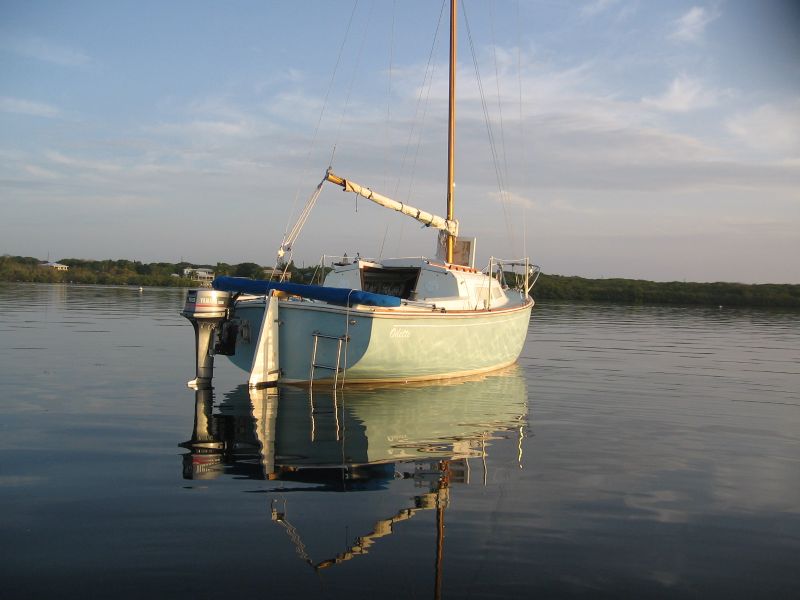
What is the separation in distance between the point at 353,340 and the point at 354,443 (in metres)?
3.86

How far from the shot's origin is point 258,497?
6.00 m

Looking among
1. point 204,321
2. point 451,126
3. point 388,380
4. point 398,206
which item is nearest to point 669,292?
point 451,126

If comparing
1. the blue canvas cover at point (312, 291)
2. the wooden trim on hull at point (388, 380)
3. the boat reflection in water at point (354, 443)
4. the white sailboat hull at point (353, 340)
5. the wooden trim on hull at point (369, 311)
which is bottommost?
the boat reflection in water at point (354, 443)

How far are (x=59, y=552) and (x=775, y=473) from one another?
6823 millimetres

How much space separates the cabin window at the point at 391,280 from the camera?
15664mm

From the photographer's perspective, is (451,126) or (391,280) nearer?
(391,280)

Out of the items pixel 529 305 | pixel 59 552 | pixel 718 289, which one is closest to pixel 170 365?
pixel 529 305

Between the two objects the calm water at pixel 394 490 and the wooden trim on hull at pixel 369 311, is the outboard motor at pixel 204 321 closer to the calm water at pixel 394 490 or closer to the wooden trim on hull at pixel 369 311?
the wooden trim on hull at pixel 369 311

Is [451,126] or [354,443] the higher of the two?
[451,126]

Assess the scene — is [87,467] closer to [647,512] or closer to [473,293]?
[647,512]

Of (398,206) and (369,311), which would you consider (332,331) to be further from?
(398,206)

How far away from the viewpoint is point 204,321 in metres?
12.2

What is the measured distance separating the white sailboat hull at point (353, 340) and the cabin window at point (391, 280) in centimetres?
218

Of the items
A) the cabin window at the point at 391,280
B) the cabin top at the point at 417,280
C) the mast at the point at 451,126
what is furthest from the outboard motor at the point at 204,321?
the mast at the point at 451,126
